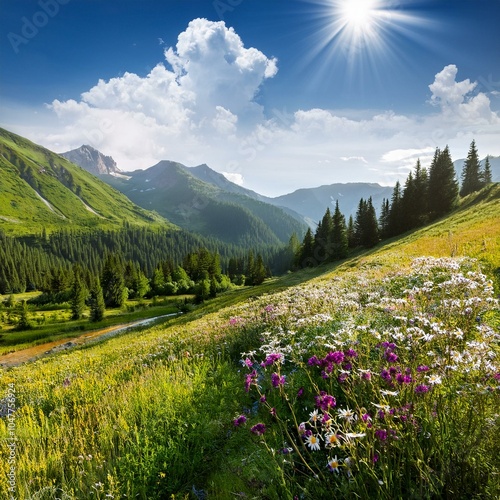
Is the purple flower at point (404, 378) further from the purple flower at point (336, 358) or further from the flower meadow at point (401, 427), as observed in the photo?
the purple flower at point (336, 358)

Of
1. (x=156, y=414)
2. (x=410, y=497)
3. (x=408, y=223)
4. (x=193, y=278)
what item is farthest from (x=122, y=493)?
(x=193, y=278)

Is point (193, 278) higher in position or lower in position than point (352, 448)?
lower

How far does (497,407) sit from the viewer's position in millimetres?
2650

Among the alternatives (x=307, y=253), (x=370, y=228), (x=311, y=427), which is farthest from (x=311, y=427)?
(x=307, y=253)

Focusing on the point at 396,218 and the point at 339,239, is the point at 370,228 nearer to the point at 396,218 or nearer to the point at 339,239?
the point at 396,218

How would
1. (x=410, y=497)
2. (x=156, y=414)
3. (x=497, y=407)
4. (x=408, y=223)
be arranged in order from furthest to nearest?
(x=408, y=223), (x=156, y=414), (x=497, y=407), (x=410, y=497)

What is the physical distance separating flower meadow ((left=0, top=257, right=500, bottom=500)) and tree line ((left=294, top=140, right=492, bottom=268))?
6284cm

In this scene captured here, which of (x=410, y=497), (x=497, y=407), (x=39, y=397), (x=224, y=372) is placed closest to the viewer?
(x=410, y=497)

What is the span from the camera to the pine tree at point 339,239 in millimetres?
64938

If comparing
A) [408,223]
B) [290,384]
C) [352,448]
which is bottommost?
[290,384]

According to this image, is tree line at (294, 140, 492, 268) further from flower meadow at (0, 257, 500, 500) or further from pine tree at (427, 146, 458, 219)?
flower meadow at (0, 257, 500, 500)

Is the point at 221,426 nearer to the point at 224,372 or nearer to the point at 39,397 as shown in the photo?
the point at 224,372

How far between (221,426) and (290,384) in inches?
53.2

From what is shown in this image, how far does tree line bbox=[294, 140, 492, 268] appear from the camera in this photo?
61.9 meters
